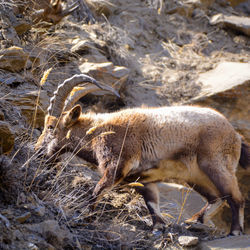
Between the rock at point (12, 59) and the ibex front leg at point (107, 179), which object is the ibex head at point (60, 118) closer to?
the ibex front leg at point (107, 179)

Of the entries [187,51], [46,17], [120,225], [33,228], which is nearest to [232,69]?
[187,51]

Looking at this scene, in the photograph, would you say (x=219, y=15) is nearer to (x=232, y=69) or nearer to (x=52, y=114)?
(x=232, y=69)

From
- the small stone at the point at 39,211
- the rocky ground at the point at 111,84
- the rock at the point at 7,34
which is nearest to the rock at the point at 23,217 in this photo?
the rocky ground at the point at 111,84

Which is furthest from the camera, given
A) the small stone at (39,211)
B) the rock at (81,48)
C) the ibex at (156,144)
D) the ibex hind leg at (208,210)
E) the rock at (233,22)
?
the rock at (233,22)

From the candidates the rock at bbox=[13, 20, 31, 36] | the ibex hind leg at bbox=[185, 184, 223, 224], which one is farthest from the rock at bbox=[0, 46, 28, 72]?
the ibex hind leg at bbox=[185, 184, 223, 224]

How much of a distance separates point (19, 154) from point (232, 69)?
6.14 metres

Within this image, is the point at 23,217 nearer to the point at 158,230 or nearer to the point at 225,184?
the point at 158,230

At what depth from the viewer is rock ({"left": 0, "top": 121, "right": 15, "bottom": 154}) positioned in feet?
12.6

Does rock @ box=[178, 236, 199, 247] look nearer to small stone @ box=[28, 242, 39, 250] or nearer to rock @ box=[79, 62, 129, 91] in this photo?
small stone @ box=[28, 242, 39, 250]

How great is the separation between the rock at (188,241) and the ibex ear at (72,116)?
7.30 feet

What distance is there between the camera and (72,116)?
17.9 ft

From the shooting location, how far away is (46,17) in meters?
8.02

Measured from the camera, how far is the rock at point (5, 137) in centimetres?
385

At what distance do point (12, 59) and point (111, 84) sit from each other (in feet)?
7.31
